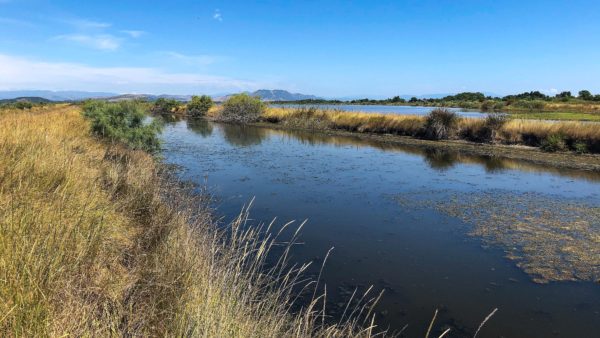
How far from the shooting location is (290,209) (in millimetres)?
9359

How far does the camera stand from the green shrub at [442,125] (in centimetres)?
2280

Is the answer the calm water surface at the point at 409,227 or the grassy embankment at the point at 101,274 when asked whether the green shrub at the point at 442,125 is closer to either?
the calm water surface at the point at 409,227

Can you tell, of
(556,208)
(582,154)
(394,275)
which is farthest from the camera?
(582,154)

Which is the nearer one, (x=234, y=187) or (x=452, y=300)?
(x=452, y=300)

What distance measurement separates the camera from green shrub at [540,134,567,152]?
17.6 meters

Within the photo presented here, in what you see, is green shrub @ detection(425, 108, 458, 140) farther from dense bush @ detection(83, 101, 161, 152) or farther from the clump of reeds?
dense bush @ detection(83, 101, 161, 152)

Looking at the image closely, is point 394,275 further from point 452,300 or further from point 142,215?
point 142,215

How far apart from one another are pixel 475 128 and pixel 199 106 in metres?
36.6

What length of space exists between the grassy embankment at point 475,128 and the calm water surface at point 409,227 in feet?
14.0

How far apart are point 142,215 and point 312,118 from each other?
1065 inches

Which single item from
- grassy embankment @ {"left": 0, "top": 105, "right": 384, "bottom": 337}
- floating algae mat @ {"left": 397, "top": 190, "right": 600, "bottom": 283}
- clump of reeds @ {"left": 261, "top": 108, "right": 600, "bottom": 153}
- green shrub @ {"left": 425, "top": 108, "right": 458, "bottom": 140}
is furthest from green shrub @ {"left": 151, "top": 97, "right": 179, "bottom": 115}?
grassy embankment @ {"left": 0, "top": 105, "right": 384, "bottom": 337}

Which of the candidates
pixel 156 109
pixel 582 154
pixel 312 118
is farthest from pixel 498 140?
pixel 156 109

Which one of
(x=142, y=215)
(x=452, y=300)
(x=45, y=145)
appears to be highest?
(x=45, y=145)

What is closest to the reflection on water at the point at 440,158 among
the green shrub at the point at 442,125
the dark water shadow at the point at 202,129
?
the green shrub at the point at 442,125
